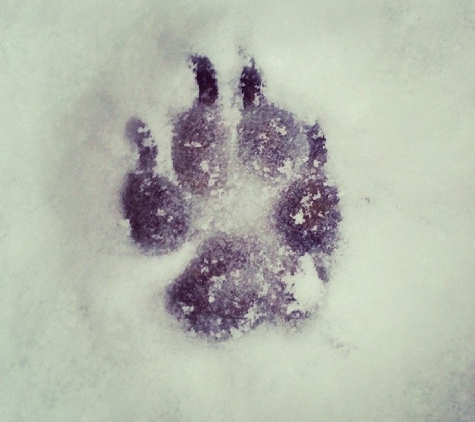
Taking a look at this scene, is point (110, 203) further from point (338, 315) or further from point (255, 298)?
point (338, 315)

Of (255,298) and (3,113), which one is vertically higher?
(3,113)

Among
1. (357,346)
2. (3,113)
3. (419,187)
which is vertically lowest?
(357,346)

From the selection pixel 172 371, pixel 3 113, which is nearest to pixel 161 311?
pixel 172 371
